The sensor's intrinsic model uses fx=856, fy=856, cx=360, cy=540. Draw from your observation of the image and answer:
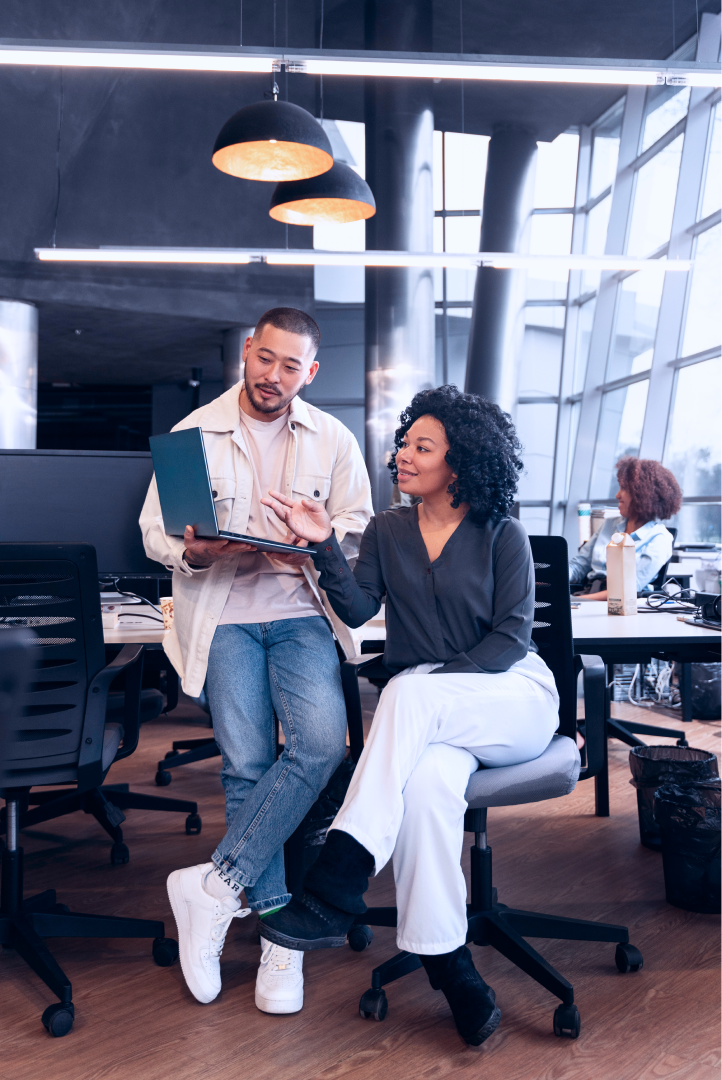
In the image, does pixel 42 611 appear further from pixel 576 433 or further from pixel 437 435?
pixel 576 433

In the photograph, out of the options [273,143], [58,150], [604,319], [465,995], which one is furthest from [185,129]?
[465,995]

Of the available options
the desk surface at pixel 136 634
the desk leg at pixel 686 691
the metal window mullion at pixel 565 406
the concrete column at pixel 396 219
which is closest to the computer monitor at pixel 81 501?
the desk surface at pixel 136 634

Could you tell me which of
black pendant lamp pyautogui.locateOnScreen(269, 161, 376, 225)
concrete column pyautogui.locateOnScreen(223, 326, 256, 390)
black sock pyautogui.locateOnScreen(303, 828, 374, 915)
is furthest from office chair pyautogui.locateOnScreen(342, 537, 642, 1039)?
concrete column pyautogui.locateOnScreen(223, 326, 256, 390)

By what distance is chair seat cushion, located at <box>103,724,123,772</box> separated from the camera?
2.00 m

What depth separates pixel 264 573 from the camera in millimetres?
2045

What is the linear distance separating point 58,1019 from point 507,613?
1212 mm

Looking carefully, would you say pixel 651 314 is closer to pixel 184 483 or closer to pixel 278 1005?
pixel 184 483

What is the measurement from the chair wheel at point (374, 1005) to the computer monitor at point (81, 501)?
154 cm

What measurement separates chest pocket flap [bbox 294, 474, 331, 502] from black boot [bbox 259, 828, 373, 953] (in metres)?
0.85

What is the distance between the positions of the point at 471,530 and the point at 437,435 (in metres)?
0.24

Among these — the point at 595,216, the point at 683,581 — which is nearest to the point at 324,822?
the point at 683,581

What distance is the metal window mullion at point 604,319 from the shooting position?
852 centimetres

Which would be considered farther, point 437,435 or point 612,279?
point 612,279

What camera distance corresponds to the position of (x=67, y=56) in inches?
146
